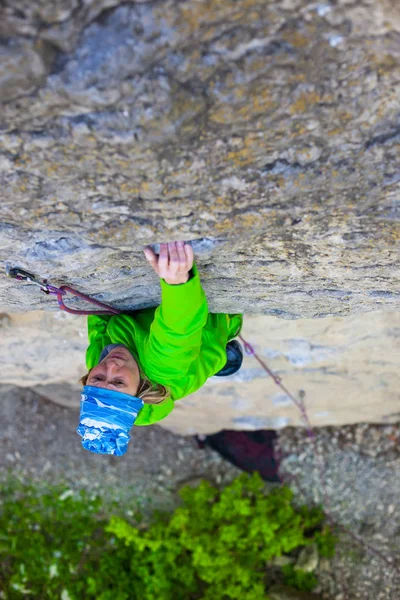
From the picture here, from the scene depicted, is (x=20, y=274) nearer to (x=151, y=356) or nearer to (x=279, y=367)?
(x=151, y=356)

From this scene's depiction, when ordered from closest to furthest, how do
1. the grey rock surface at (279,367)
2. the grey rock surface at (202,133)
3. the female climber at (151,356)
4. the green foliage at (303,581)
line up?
the grey rock surface at (202,133), the female climber at (151,356), the grey rock surface at (279,367), the green foliage at (303,581)

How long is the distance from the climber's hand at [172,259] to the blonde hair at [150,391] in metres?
0.68

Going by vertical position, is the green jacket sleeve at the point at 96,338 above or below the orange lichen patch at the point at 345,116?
below

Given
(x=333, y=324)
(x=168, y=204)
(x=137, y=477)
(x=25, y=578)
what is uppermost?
(x=168, y=204)

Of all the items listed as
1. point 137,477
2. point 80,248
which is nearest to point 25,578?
point 137,477

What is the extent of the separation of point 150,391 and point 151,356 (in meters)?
0.19

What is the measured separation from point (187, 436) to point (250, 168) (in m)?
4.55

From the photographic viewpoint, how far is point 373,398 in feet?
14.2

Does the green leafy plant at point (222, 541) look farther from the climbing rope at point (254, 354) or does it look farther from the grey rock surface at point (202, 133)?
the grey rock surface at point (202, 133)

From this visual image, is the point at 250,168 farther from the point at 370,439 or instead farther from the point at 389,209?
the point at 370,439

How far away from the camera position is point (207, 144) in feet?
4.32

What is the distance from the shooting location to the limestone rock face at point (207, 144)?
1.04 m

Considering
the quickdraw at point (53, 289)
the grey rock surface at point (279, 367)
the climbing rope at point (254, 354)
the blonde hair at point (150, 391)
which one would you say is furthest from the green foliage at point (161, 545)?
the quickdraw at point (53, 289)

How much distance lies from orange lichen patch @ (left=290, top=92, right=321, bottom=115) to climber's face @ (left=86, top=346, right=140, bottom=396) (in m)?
1.35
